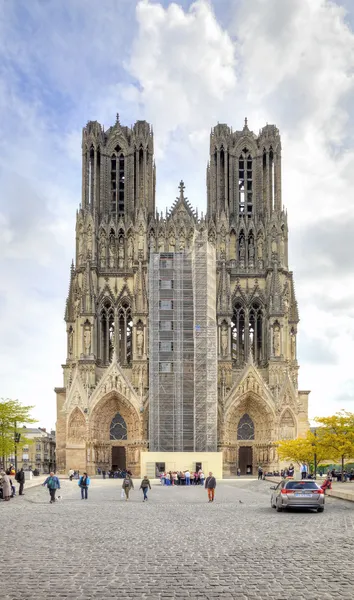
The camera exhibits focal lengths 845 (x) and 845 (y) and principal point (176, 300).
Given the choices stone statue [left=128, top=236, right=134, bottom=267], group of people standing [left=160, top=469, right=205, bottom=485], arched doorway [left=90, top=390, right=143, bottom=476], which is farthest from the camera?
stone statue [left=128, top=236, right=134, bottom=267]

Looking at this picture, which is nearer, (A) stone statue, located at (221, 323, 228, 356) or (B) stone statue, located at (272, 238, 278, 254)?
(A) stone statue, located at (221, 323, 228, 356)

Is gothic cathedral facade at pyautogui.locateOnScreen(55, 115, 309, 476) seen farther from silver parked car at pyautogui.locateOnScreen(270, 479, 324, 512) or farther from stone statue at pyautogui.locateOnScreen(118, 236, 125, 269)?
silver parked car at pyautogui.locateOnScreen(270, 479, 324, 512)

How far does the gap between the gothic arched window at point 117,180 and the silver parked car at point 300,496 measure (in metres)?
51.2

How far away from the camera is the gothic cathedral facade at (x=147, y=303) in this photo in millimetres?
69438

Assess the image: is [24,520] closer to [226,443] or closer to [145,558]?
[145,558]

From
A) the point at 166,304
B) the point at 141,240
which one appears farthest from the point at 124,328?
the point at 141,240

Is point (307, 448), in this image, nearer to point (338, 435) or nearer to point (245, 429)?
point (338, 435)

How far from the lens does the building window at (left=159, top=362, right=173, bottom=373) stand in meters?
69.6

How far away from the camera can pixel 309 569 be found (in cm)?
1348

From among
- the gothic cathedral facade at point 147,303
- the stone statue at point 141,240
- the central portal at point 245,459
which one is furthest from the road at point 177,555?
the stone statue at point 141,240

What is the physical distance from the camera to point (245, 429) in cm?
7188

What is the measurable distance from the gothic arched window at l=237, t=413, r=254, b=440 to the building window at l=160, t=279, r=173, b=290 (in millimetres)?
12642

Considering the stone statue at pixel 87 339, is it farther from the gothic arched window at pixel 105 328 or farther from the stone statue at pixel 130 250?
the stone statue at pixel 130 250

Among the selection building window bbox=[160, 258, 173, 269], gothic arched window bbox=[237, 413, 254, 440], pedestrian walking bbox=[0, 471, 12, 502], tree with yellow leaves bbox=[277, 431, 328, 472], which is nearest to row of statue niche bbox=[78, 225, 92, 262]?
building window bbox=[160, 258, 173, 269]
